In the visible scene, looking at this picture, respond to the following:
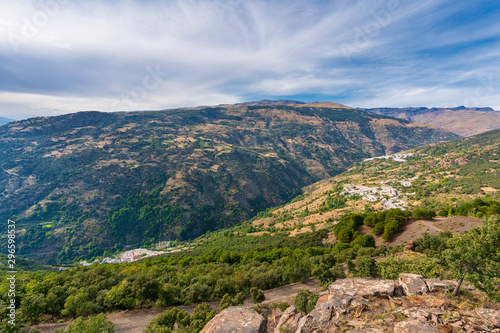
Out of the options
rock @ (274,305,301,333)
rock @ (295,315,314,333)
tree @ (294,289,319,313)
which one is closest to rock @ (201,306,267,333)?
rock @ (274,305,301,333)

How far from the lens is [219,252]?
71.8m

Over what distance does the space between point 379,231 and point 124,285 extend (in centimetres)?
7141

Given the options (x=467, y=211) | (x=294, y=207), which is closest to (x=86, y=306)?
(x=467, y=211)

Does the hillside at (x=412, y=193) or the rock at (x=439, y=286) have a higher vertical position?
A: the rock at (x=439, y=286)

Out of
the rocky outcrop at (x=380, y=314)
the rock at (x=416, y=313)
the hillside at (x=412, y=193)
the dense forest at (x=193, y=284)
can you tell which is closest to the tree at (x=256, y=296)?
the dense forest at (x=193, y=284)

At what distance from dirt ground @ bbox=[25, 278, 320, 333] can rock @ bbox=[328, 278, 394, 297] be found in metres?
12.8

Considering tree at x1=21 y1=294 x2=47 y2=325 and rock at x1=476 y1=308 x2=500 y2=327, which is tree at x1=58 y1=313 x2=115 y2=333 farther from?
rock at x1=476 y1=308 x2=500 y2=327

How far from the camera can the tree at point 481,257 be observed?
16.4m

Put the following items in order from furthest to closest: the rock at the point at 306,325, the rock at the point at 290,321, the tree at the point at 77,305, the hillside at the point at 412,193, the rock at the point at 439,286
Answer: the hillside at the point at 412,193 < the tree at the point at 77,305 < the rock at the point at 439,286 < the rock at the point at 290,321 < the rock at the point at 306,325

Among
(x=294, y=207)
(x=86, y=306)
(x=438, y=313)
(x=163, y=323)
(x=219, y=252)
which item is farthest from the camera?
(x=294, y=207)

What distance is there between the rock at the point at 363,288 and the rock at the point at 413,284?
1.18 m

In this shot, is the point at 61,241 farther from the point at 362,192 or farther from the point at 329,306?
the point at 362,192

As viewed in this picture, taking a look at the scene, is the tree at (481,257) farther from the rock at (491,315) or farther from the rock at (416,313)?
the rock at (416,313)

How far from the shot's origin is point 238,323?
19.0 metres
